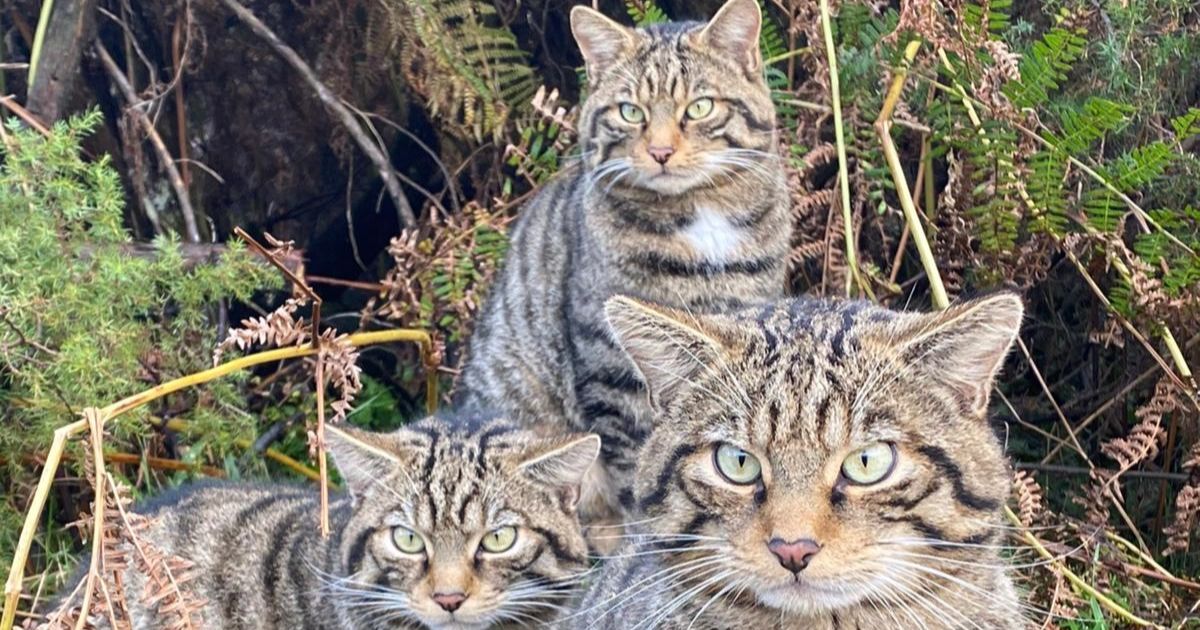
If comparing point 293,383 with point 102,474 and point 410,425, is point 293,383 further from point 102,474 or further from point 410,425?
point 102,474

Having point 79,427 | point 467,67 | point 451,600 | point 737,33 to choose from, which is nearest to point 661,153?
point 737,33

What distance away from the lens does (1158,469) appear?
15.3 feet

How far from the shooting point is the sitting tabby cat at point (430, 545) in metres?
3.62

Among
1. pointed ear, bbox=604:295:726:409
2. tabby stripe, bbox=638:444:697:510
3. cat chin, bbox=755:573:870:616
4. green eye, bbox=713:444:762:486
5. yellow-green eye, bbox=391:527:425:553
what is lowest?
yellow-green eye, bbox=391:527:425:553

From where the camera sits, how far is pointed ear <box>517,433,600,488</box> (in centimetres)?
→ 370

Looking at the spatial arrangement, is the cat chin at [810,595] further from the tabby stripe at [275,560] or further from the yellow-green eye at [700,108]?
the yellow-green eye at [700,108]

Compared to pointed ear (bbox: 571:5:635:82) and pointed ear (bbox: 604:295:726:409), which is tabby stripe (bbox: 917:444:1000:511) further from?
pointed ear (bbox: 571:5:635:82)

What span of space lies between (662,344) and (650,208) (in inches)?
73.6

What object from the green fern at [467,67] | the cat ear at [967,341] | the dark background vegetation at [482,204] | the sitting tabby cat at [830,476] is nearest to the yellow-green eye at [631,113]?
the dark background vegetation at [482,204]

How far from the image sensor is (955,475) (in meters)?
2.65

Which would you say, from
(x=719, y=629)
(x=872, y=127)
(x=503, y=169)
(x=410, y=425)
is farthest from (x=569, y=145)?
(x=719, y=629)

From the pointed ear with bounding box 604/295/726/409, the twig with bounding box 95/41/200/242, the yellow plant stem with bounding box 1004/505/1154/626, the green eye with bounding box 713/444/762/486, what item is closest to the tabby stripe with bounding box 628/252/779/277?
the yellow plant stem with bounding box 1004/505/1154/626

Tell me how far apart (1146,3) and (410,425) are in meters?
2.57

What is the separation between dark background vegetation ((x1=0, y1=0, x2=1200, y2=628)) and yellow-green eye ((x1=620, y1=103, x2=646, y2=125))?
28 cm
